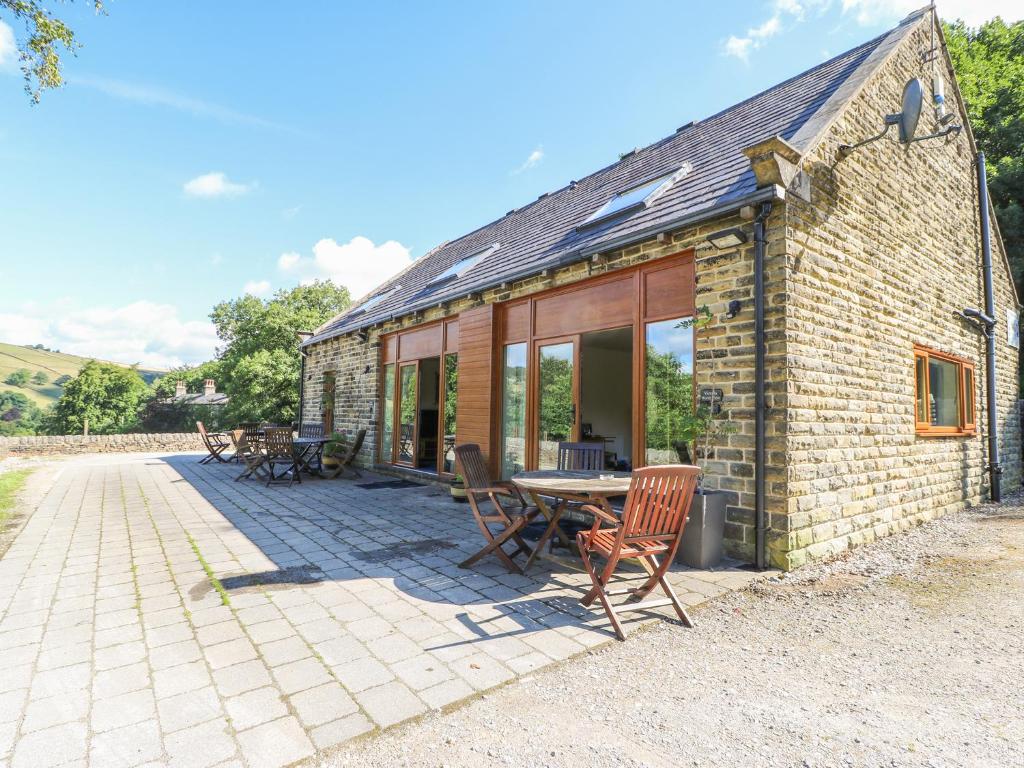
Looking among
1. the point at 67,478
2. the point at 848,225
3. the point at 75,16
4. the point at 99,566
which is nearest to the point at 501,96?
the point at 75,16

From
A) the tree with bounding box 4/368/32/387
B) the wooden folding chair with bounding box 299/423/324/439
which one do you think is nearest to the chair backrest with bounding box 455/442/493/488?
the wooden folding chair with bounding box 299/423/324/439

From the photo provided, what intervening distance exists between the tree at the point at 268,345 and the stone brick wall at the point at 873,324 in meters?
20.5

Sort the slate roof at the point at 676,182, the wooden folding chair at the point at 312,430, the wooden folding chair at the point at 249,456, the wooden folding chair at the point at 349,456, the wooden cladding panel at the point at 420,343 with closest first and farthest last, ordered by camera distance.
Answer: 1. the slate roof at the point at 676,182
2. the wooden folding chair at the point at 249,456
3. the wooden cladding panel at the point at 420,343
4. the wooden folding chair at the point at 349,456
5. the wooden folding chair at the point at 312,430

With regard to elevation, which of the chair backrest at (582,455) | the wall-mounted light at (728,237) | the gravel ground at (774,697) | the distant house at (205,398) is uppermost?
the wall-mounted light at (728,237)

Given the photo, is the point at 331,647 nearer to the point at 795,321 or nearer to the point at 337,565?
the point at 337,565

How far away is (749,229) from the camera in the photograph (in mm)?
4402

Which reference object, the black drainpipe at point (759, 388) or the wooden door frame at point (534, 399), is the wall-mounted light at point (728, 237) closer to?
the black drainpipe at point (759, 388)

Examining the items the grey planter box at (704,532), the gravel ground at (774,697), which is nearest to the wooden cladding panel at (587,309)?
the grey planter box at (704,532)

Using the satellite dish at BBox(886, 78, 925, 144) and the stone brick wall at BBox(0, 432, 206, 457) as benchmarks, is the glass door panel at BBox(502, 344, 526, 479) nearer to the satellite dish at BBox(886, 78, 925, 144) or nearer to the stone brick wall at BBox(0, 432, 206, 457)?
the satellite dish at BBox(886, 78, 925, 144)

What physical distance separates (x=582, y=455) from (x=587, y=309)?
1.91 metres

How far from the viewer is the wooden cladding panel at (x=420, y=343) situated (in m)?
9.07

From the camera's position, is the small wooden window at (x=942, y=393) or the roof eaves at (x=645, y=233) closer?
the roof eaves at (x=645, y=233)

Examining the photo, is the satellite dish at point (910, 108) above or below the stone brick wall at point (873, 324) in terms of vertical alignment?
above

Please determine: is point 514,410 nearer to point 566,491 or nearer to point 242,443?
point 566,491
